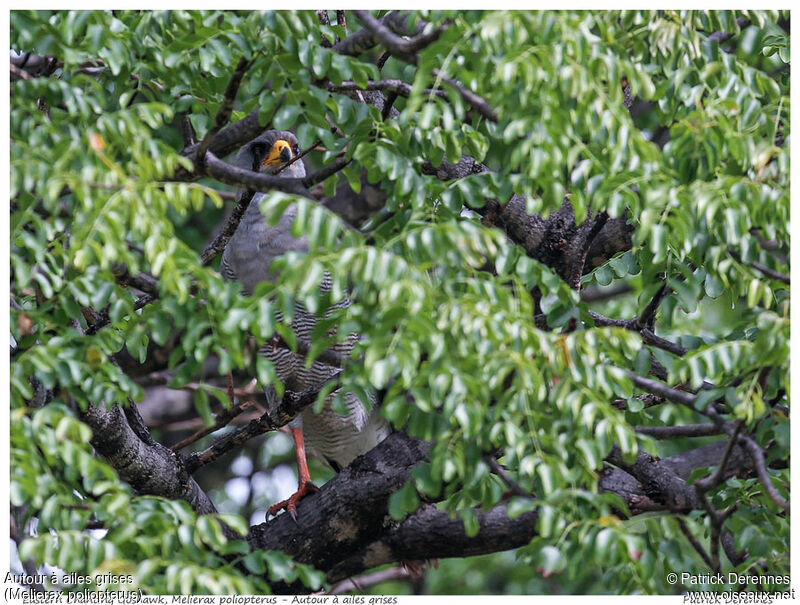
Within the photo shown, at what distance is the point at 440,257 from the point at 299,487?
8.03 ft

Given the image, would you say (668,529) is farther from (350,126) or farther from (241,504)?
(241,504)

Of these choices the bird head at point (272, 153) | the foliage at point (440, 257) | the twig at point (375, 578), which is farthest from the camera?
the twig at point (375, 578)

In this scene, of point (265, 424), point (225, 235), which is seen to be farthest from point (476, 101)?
point (265, 424)

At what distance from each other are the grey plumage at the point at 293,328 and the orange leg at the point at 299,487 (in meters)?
0.08

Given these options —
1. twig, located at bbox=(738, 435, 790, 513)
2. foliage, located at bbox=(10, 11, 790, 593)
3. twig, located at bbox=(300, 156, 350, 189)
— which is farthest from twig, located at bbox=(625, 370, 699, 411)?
twig, located at bbox=(300, 156, 350, 189)

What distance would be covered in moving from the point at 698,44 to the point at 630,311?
8.98 feet

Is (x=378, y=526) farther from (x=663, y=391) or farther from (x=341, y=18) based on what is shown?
(x=341, y=18)

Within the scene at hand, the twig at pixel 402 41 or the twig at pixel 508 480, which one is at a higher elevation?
the twig at pixel 402 41

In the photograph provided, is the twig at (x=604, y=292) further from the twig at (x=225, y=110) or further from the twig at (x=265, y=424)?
the twig at (x=225, y=110)

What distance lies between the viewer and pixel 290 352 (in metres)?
4.61

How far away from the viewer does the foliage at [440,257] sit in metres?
2.28

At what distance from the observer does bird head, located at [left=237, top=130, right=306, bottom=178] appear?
192 inches

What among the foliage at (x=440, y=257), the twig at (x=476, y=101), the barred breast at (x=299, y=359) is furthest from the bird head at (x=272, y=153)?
the twig at (x=476, y=101)

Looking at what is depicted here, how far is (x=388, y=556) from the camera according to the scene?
154 inches
